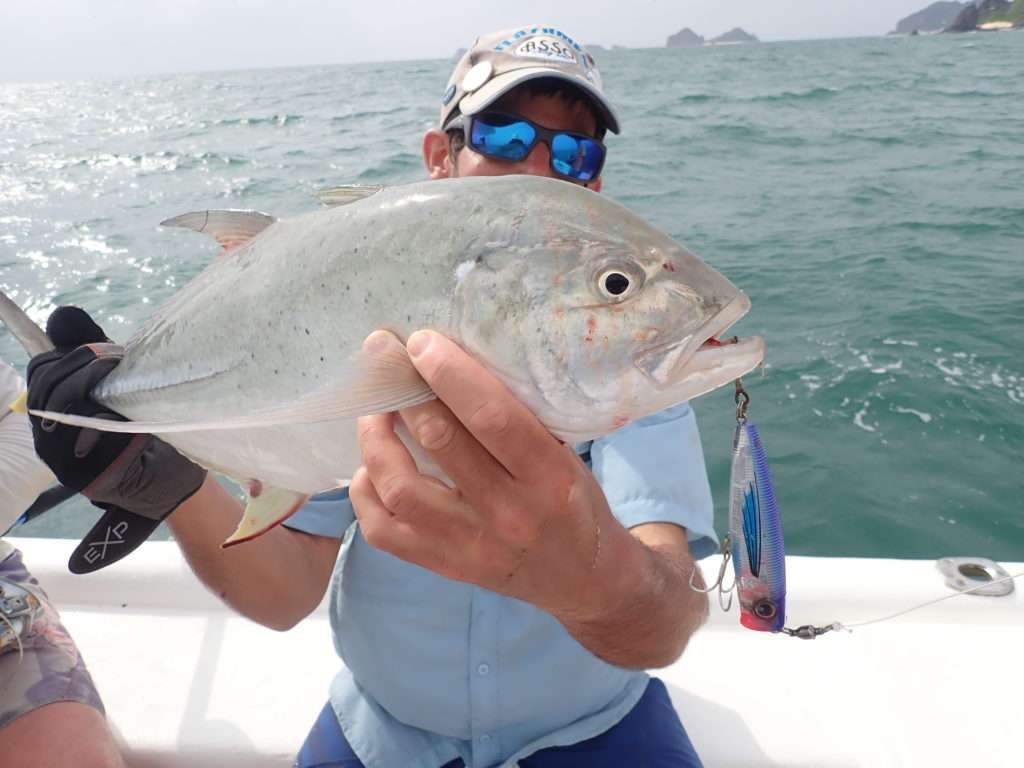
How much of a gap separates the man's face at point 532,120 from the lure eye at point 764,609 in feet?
4.91

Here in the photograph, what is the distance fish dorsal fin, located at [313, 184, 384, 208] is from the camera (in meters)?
1.52

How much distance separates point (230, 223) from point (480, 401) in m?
0.84

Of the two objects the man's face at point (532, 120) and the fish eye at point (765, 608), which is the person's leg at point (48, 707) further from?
the man's face at point (532, 120)

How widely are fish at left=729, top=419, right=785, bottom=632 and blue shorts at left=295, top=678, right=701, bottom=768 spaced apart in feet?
1.30

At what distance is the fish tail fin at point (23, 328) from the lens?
1774 mm

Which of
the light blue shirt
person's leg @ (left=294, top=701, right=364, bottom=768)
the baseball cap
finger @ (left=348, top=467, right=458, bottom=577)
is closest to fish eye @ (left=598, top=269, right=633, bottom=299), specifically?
finger @ (left=348, top=467, right=458, bottom=577)

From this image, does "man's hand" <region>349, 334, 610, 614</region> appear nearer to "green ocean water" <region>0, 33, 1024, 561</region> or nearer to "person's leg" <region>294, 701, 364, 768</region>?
"person's leg" <region>294, 701, 364, 768</region>

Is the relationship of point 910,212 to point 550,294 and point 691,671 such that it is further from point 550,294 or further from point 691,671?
point 550,294

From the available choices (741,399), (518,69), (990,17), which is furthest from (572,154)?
(990,17)

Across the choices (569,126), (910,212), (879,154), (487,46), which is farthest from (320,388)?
(879,154)

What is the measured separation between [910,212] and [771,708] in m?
10.1

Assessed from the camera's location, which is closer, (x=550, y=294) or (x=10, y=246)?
(x=550, y=294)

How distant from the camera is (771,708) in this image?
2.72m

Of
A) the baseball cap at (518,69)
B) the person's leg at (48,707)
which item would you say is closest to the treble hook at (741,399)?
the baseball cap at (518,69)
